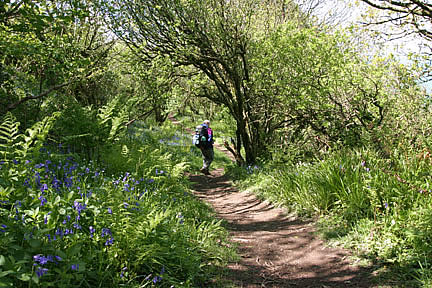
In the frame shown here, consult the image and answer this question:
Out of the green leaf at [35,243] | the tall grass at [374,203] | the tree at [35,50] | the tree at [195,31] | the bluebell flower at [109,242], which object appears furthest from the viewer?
the tree at [195,31]

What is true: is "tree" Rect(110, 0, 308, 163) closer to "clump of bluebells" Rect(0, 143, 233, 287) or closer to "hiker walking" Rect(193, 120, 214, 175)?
"hiker walking" Rect(193, 120, 214, 175)

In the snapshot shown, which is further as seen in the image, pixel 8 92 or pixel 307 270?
pixel 8 92

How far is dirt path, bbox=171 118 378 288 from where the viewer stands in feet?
12.2

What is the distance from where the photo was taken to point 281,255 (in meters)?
4.54

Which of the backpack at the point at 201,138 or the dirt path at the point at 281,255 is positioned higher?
the backpack at the point at 201,138

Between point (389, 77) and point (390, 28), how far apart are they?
1215 mm

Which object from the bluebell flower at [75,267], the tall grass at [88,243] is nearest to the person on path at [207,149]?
the tall grass at [88,243]

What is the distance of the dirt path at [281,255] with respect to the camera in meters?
3.73

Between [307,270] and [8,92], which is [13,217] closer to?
[307,270]

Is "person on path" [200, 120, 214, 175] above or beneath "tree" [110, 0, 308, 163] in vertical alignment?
beneath

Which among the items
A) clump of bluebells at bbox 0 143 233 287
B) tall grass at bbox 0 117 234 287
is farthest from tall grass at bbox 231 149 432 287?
clump of bluebells at bbox 0 143 233 287

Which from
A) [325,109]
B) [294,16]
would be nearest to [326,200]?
[325,109]

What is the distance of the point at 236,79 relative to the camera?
10.5m

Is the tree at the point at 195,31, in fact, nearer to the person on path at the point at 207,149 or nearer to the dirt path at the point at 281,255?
the person on path at the point at 207,149
